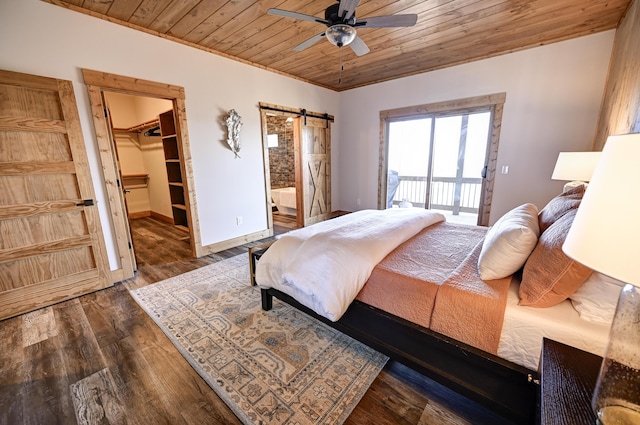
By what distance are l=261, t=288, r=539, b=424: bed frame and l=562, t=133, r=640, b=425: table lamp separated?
497 millimetres

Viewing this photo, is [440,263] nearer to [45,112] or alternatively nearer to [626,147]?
[626,147]

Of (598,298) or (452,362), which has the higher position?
(598,298)

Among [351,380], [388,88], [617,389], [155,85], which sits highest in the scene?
[388,88]

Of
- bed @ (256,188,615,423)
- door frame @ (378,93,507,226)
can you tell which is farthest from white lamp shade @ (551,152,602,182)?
door frame @ (378,93,507,226)

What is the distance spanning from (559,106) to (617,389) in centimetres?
387

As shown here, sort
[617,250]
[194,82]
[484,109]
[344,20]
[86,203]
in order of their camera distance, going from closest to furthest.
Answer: [617,250], [344,20], [86,203], [194,82], [484,109]

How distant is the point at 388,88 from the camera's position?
14.8 feet

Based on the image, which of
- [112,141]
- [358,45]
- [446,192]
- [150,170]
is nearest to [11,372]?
[112,141]

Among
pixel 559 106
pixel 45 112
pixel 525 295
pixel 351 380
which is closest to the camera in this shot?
pixel 525 295

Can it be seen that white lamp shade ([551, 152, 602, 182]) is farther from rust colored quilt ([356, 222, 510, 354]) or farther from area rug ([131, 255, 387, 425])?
area rug ([131, 255, 387, 425])

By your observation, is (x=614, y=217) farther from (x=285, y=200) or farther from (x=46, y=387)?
(x=285, y=200)

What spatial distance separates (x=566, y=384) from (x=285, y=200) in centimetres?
533

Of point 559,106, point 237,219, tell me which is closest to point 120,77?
point 237,219

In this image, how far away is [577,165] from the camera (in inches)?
91.5
